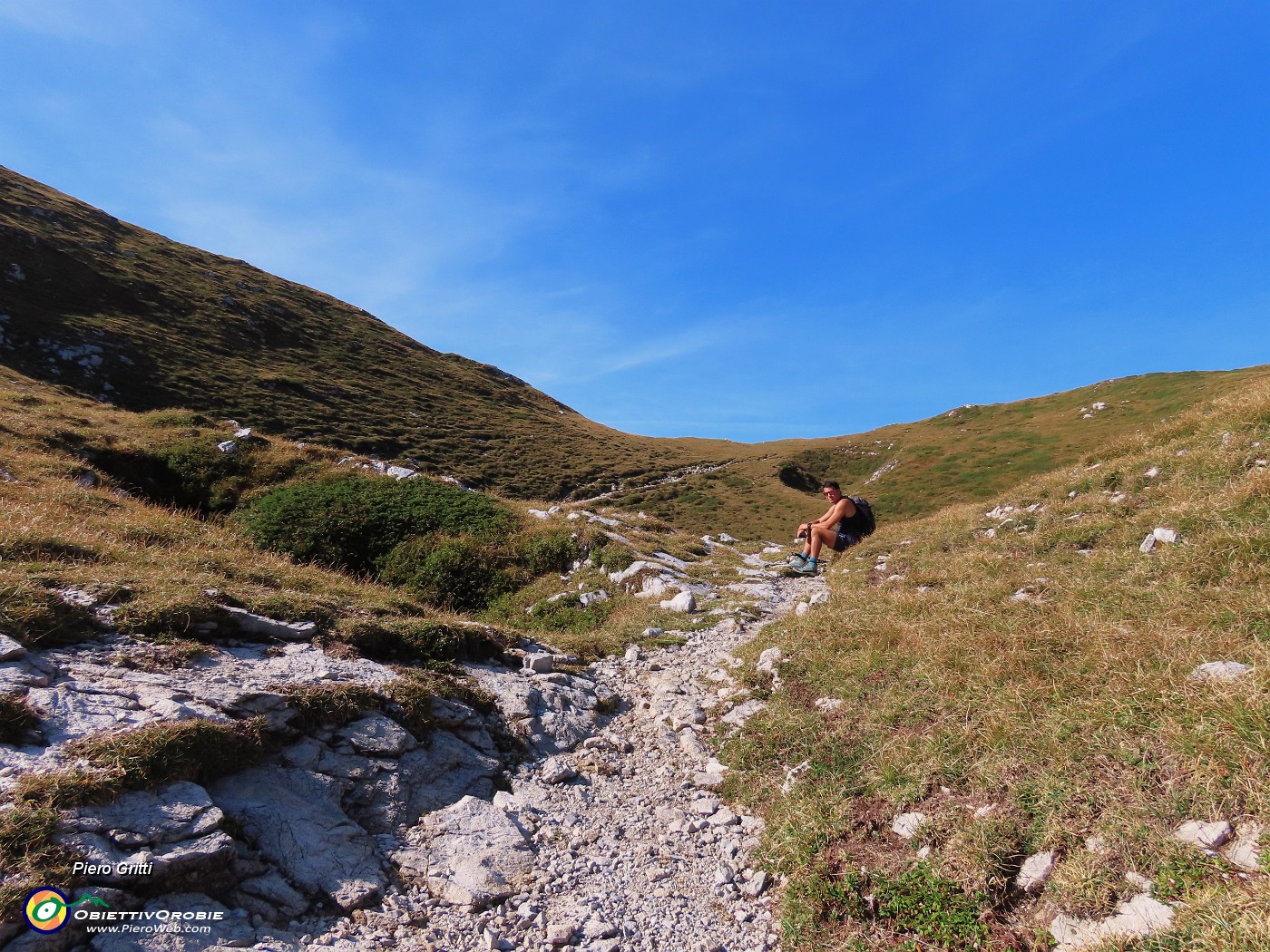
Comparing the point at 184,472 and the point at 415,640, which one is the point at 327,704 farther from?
the point at 184,472

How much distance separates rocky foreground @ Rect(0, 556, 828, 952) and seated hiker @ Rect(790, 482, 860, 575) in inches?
385

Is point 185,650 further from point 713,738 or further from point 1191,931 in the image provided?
point 1191,931

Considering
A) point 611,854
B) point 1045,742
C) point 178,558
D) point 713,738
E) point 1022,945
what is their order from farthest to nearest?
point 178,558
point 713,738
point 611,854
point 1045,742
point 1022,945

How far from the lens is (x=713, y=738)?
7.62m

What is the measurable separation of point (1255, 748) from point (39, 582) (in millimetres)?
11596

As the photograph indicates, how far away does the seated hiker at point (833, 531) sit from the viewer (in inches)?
653

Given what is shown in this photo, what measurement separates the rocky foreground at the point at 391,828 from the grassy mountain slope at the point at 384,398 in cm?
Answer: 4094

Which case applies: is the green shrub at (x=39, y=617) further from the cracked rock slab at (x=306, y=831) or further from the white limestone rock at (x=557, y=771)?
the white limestone rock at (x=557, y=771)

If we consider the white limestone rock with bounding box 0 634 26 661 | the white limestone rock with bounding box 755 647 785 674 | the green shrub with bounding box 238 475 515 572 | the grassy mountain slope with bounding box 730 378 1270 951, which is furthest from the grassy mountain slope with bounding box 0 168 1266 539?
the white limestone rock with bounding box 0 634 26 661

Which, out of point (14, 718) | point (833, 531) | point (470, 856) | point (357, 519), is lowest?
point (470, 856)

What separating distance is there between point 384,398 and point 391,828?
63412 mm

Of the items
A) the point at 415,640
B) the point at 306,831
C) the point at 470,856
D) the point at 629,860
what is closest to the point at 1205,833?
the point at 629,860

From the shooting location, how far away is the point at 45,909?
3.35 meters

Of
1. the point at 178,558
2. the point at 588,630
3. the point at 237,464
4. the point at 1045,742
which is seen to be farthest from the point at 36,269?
the point at 1045,742
